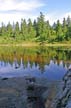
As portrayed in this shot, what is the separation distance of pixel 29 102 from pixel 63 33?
132241 mm

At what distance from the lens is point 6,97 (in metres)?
22.9

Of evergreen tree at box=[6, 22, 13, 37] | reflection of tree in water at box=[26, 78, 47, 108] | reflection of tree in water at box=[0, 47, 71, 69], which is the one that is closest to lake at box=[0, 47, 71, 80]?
reflection of tree in water at box=[0, 47, 71, 69]

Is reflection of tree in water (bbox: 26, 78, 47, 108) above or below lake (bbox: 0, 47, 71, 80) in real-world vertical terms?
above

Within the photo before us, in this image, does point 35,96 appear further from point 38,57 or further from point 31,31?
point 31,31

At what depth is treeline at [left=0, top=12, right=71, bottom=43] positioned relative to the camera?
5969 inches

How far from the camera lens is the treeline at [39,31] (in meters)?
152

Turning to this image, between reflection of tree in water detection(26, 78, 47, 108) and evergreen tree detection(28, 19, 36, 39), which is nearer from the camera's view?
reflection of tree in water detection(26, 78, 47, 108)

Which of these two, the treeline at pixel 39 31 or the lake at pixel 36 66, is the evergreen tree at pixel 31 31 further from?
the lake at pixel 36 66

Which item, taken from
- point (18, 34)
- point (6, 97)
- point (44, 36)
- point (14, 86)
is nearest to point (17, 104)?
point (6, 97)

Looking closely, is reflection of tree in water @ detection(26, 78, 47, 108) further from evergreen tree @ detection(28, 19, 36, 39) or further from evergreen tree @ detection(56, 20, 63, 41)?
evergreen tree @ detection(28, 19, 36, 39)

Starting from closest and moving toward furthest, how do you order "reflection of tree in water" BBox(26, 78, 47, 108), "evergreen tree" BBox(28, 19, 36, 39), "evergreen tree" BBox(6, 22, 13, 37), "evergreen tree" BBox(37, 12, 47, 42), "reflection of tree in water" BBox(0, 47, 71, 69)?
"reflection of tree in water" BBox(26, 78, 47, 108) → "reflection of tree in water" BBox(0, 47, 71, 69) → "evergreen tree" BBox(37, 12, 47, 42) → "evergreen tree" BBox(28, 19, 36, 39) → "evergreen tree" BBox(6, 22, 13, 37)

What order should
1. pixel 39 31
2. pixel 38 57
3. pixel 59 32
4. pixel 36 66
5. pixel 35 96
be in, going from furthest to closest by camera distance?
pixel 39 31 → pixel 59 32 → pixel 38 57 → pixel 36 66 → pixel 35 96

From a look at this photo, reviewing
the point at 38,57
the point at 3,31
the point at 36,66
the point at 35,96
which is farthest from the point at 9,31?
the point at 35,96

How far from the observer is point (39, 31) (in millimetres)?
167000
